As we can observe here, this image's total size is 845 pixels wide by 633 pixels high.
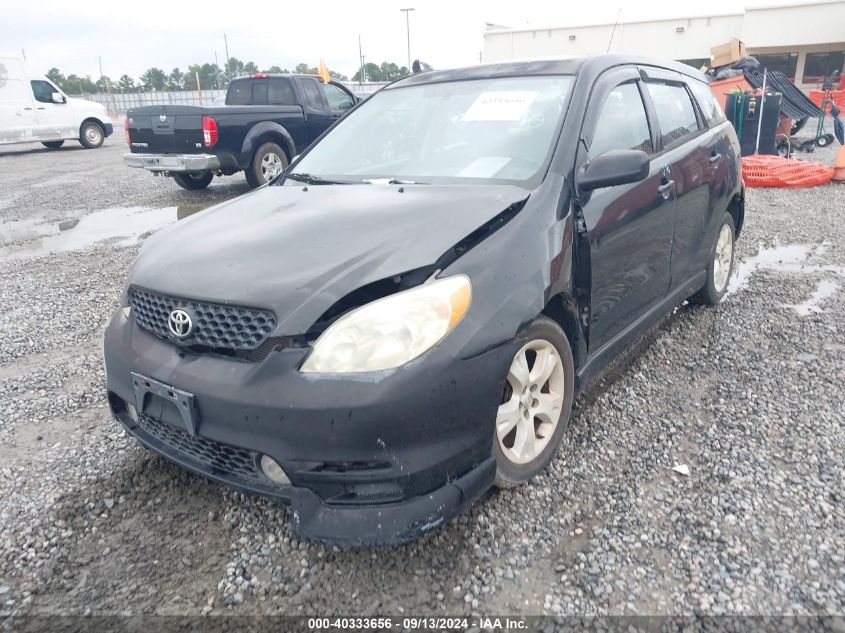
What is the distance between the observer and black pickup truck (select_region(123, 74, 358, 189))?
9.34m

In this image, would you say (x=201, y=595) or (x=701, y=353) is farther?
(x=701, y=353)

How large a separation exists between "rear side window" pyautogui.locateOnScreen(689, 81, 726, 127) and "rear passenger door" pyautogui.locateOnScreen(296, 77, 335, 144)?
291 inches

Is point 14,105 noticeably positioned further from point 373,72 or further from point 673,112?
point 373,72

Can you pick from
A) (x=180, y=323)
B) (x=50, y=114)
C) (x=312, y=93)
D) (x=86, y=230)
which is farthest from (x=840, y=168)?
(x=50, y=114)

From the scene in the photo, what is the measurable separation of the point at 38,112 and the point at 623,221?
19872 millimetres

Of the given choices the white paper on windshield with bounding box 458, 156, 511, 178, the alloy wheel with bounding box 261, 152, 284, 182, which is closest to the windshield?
the white paper on windshield with bounding box 458, 156, 511, 178

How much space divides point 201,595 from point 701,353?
3143 mm

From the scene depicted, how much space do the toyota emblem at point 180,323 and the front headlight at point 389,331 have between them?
0.49 m

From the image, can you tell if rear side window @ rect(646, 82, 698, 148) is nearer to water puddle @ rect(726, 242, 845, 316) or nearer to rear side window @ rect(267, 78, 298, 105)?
water puddle @ rect(726, 242, 845, 316)

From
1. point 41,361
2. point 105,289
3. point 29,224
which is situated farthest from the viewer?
point 29,224

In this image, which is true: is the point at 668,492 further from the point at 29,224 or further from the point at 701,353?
the point at 29,224

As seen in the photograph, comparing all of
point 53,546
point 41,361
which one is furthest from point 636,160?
point 41,361

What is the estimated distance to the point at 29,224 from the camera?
8.69 meters

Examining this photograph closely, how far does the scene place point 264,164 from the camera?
9.97 metres
